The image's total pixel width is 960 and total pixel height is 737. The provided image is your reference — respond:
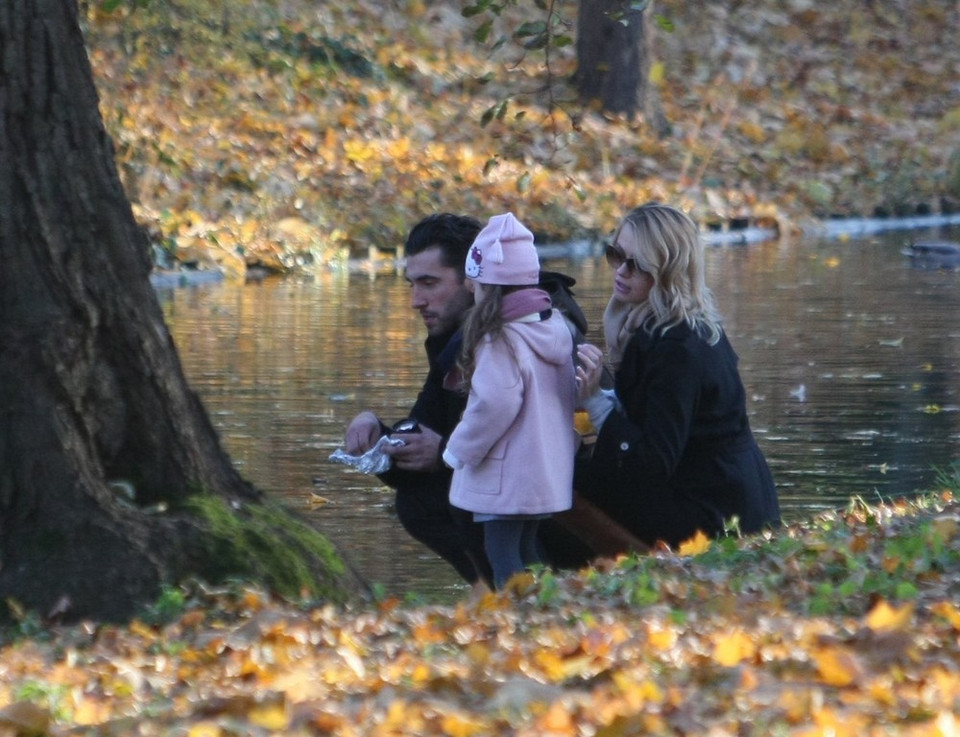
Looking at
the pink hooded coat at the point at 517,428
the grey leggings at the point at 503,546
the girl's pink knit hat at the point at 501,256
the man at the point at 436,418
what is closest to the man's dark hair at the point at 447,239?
the man at the point at 436,418

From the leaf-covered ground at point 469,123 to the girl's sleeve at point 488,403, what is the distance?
28.6ft

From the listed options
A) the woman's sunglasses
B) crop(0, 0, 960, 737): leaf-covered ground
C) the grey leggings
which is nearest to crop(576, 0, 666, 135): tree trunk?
crop(0, 0, 960, 737): leaf-covered ground

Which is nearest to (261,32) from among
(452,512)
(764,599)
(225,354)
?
(225,354)

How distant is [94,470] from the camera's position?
18.5 feet

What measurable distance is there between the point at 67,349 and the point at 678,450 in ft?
6.46

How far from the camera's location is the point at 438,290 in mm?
6629

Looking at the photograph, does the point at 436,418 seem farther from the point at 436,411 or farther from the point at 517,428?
the point at 517,428

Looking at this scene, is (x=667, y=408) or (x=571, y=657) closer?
(x=571, y=657)

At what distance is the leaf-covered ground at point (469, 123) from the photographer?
62.2 feet

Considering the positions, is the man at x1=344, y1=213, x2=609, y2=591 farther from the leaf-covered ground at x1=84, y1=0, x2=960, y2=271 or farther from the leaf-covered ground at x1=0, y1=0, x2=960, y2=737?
the leaf-covered ground at x1=84, y1=0, x2=960, y2=271

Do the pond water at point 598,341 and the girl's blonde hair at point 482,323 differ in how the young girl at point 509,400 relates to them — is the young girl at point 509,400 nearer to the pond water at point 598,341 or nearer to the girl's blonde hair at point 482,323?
the girl's blonde hair at point 482,323

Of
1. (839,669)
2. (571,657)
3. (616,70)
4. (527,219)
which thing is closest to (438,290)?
(571,657)

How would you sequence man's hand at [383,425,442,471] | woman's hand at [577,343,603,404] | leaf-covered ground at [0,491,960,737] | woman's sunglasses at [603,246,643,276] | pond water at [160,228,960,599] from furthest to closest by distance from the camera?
1. pond water at [160,228,960,599]
2. man's hand at [383,425,442,471]
3. woman's sunglasses at [603,246,643,276]
4. woman's hand at [577,343,603,404]
5. leaf-covered ground at [0,491,960,737]

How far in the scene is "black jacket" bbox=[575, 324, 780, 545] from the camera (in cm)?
620
